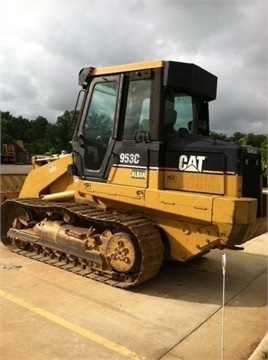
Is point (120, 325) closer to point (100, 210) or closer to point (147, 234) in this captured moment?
point (147, 234)

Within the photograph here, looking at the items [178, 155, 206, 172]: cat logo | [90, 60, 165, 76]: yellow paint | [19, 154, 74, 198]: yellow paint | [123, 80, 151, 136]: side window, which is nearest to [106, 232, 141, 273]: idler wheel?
[178, 155, 206, 172]: cat logo

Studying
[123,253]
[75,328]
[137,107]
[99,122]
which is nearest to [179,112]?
[137,107]

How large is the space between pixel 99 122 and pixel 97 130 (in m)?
0.13

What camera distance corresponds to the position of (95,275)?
6.12 meters

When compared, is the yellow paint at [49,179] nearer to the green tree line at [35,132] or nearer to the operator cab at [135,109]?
the operator cab at [135,109]

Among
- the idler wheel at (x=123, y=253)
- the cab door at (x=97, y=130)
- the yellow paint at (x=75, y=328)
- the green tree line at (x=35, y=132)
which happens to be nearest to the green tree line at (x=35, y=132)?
the green tree line at (x=35, y=132)

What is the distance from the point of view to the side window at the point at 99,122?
21.1 ft

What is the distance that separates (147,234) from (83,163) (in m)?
1.82

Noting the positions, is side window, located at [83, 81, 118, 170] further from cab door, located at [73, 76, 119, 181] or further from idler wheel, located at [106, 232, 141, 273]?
idler wheel, located at [106, 232, 141, 273]

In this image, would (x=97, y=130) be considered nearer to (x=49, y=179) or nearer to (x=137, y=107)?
(x=137, y=107)

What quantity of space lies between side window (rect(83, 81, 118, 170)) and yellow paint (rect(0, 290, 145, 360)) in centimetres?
237

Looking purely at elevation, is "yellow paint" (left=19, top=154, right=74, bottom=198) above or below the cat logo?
below

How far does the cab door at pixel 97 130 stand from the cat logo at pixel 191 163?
1199mm

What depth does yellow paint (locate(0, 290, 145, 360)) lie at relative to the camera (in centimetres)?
403
